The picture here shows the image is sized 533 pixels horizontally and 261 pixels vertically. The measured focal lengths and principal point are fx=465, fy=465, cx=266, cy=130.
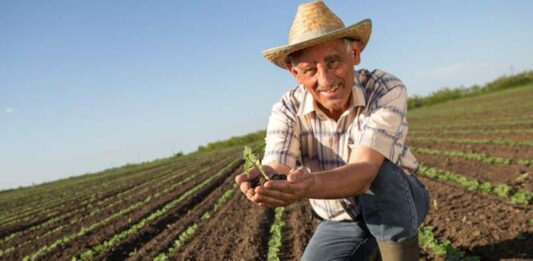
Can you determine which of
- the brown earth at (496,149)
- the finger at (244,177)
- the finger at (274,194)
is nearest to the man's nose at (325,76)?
the finger at (244,177)

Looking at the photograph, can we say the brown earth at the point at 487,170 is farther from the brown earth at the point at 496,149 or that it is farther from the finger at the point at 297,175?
the finger at the point at 297,175

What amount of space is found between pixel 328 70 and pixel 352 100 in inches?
11.4

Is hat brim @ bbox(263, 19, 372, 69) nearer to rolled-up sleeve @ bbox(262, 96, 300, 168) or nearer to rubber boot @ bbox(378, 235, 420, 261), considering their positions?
rolled-up sleeve @ bbox(262, 96, 300, 168)

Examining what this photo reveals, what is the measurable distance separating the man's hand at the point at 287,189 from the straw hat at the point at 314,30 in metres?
0.82

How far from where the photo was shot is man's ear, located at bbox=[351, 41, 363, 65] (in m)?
2.80

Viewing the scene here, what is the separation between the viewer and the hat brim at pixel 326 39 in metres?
2.54

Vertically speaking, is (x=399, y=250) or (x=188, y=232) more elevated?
(x=399, y=250)

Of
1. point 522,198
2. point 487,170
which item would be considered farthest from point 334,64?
point 487,170

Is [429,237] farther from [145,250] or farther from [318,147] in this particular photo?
[145,250]

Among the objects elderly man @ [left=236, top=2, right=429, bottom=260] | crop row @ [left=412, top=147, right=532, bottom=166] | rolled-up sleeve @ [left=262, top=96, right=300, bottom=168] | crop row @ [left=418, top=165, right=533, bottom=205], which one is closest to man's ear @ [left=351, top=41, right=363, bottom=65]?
elderly man @ [left=236, top=2, right=429, bottom=260]

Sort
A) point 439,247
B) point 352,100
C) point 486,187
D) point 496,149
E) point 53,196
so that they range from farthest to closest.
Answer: point 53,196 < point 496,149 < point 486,187 < point 439,247 < point 352,100

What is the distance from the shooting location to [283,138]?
9.41 feet

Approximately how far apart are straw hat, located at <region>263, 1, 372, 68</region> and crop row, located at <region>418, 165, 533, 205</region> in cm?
414

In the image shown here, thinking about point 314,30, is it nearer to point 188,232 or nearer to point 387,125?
point 387,125
